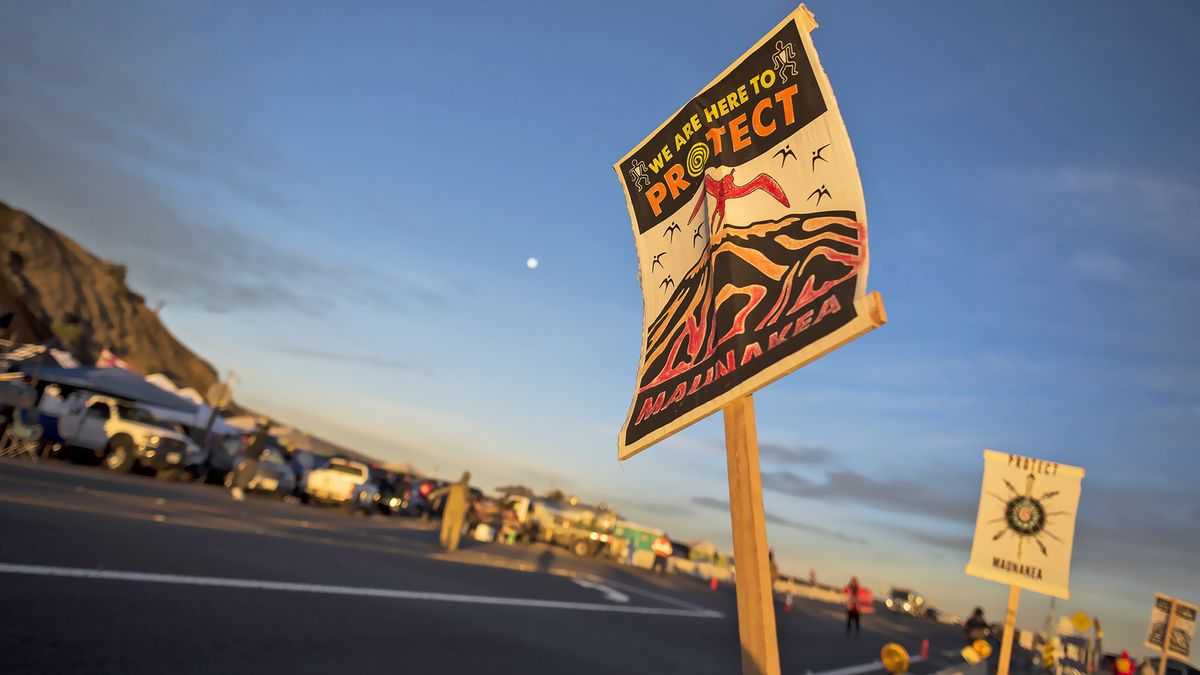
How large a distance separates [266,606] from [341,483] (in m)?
22.2

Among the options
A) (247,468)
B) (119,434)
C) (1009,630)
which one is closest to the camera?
(1009,630)

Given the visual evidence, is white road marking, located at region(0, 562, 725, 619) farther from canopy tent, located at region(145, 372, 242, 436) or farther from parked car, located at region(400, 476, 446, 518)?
parked car, located at region(400, 476, 446, 518)

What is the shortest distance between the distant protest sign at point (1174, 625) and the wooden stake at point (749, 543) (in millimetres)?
21951

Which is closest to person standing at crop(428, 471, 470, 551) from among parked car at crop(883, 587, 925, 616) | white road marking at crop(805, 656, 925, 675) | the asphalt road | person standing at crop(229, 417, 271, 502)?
the asphalt road

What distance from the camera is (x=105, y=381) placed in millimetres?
25672

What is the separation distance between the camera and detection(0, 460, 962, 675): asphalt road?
5285 mm

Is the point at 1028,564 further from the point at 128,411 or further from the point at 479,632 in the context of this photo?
the point at 128,411

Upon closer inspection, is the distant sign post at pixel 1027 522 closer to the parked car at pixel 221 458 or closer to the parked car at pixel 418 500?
the parked car at pixel 221 458

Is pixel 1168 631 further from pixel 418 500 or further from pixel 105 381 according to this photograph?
pixel 105 381

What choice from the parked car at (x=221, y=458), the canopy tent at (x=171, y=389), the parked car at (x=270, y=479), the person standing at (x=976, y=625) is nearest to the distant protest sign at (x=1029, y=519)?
the person standing at (x=976, y=625)

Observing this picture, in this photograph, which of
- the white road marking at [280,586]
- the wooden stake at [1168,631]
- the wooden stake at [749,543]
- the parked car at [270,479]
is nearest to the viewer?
the wooden stake at [749,543]

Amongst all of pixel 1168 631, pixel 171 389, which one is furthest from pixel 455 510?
pixel 1168 631

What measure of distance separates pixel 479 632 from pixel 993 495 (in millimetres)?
5815

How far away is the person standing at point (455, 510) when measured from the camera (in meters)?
17.5
